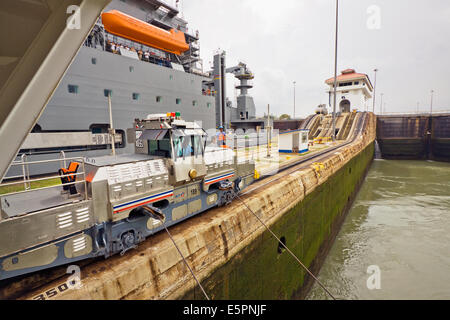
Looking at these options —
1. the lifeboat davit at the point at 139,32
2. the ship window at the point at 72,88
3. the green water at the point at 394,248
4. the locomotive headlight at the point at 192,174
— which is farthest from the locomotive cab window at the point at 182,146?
the ship window at the point at 72,88

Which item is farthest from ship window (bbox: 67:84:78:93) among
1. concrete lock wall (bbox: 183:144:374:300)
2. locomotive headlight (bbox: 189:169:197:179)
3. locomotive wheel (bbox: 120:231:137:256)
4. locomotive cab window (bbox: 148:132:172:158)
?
concrete lock wall (bbox: 183:144:374:300)

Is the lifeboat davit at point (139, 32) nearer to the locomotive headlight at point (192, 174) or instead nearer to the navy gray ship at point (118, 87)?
the navy gray ship at point (118, 87)

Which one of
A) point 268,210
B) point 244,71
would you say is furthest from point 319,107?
point 268,210

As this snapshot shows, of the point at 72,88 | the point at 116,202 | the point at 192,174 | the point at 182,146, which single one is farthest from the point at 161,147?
the point at 72,88

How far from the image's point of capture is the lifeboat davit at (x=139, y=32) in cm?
1227

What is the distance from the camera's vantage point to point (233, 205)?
847cm

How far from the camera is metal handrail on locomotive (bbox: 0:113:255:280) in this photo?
3.90m

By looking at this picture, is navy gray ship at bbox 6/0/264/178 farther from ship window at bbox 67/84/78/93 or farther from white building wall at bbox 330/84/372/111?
white building wall at bbox 330/84/372/111

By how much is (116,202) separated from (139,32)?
1193cm

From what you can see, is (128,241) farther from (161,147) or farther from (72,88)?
(72,88)

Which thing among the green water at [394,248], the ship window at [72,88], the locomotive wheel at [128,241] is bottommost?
the green water at [394,248]

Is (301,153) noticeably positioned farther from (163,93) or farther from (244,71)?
(244,71)

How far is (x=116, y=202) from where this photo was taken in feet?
15.8

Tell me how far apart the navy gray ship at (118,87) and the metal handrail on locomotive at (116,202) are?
552 centimetres
